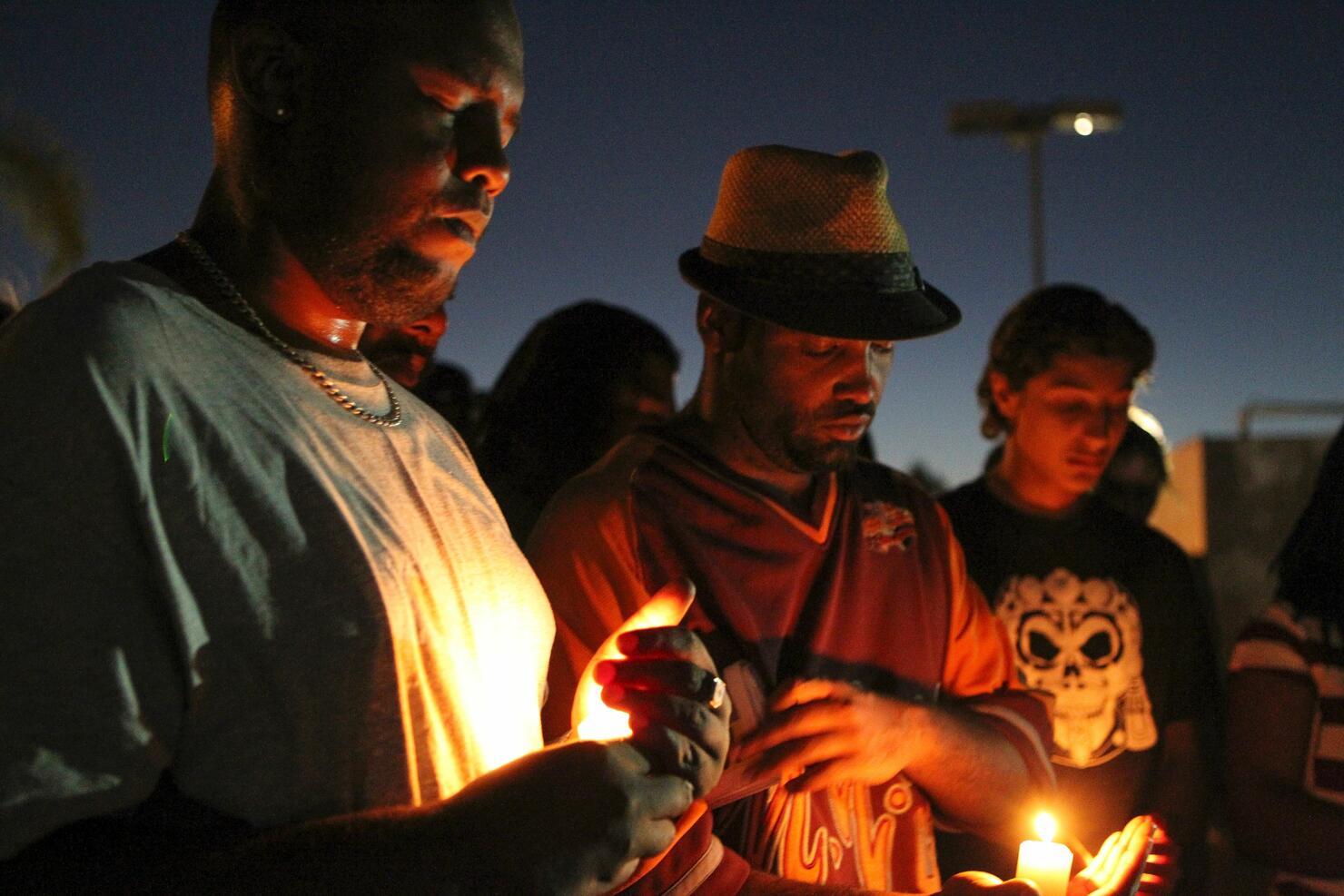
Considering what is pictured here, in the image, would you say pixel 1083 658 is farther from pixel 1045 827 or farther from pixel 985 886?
pixel 985 886

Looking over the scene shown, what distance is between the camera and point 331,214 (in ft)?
4.75

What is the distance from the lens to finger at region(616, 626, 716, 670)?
1445mm

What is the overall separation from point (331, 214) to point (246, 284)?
0.51ft

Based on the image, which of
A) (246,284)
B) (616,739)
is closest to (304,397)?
(246,284)

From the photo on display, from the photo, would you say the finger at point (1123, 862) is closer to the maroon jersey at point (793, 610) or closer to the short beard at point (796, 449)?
the maroon jersey at point (793, 610)

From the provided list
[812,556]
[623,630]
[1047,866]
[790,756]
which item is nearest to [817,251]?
[812,556]

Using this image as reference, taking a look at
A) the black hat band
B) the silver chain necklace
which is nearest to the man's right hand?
the silver chain necklace

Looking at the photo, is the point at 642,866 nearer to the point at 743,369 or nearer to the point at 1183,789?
the point at 743,369

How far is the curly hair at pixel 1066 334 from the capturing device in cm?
393

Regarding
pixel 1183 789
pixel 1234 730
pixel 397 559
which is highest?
pixel 397 559

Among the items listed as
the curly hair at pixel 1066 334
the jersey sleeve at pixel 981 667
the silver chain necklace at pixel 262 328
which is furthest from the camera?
the curly hair at pixel 1066 334

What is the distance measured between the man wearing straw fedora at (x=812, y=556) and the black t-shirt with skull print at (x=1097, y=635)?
0.94m

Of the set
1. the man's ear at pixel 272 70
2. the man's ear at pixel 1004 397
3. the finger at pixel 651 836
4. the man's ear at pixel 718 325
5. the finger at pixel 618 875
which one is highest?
the man's ear at pixel 272 70

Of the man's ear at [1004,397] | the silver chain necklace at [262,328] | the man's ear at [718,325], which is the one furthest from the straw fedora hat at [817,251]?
the man's ear at [1004,397]
